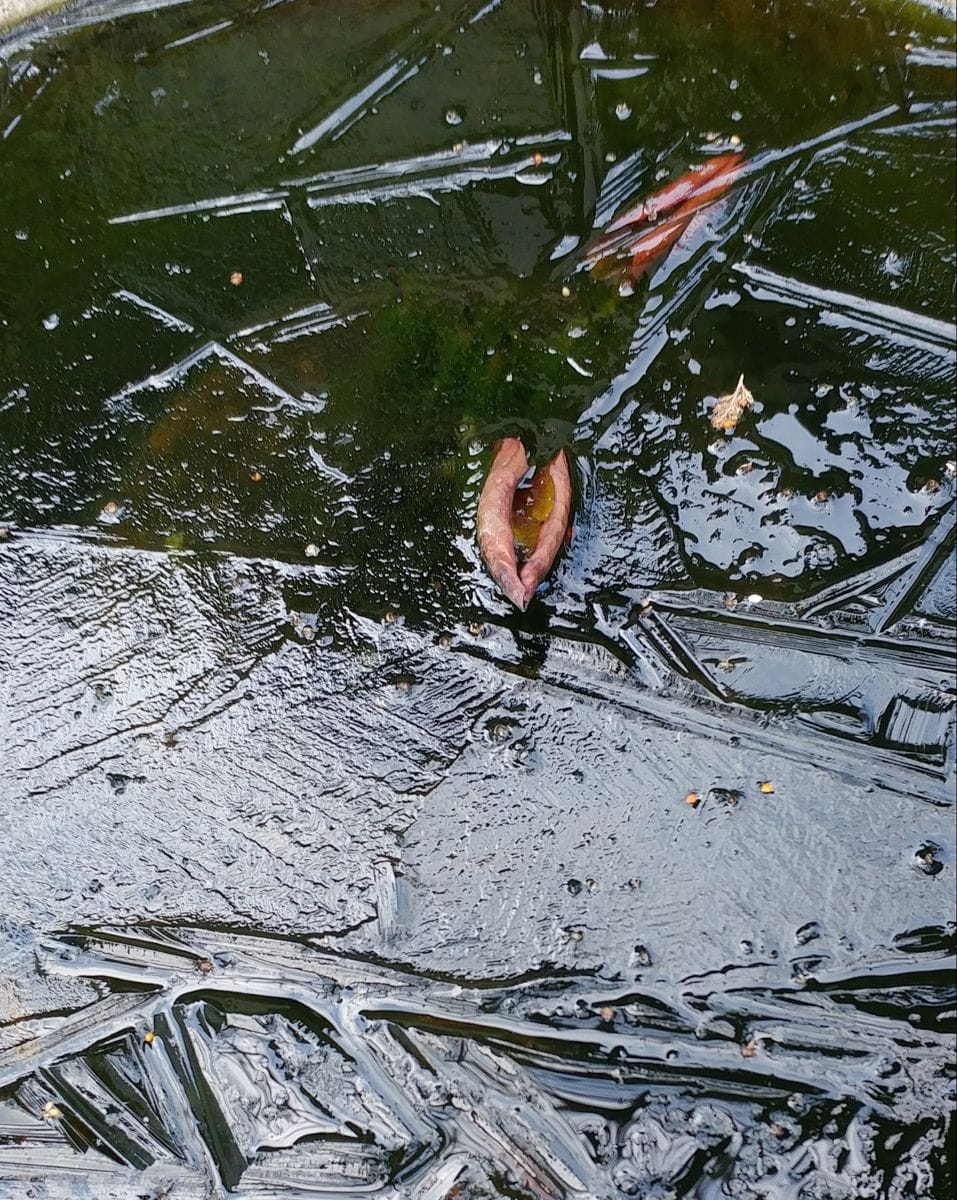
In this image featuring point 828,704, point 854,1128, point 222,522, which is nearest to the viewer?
point 854,1128

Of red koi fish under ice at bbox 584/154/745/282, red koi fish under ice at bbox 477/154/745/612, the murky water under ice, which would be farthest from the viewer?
red koi fish under ice at bbox 584/154/745/282

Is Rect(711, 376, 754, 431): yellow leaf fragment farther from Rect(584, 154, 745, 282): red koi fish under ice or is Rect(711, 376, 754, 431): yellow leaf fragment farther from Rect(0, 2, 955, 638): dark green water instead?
Rect(584, 154, 745, 282): red koi fish under ice

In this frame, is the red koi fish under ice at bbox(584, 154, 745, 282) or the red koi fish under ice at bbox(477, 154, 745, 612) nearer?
the red koi fish under ice at bbox(477, 154, 745, 612)

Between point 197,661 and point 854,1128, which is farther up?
point 197,661

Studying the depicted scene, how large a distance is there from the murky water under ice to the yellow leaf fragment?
0.03 metres

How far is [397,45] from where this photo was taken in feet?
7.52

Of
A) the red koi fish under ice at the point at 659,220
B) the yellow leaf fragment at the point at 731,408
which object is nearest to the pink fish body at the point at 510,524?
the yellow leaf fragment at the point at 731,408

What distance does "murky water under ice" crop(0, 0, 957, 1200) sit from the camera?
198 centimetres

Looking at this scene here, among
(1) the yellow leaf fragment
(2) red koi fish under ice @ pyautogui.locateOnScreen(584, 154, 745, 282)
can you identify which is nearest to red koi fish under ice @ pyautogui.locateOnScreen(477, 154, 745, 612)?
(2) red koi fish under ice @ pyautogui.locateOnScreen(584, 154, 745, 282)

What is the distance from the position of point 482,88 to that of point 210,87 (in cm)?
86

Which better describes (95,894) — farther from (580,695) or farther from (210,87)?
(210,87)

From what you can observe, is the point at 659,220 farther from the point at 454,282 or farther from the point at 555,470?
the point at 555,470

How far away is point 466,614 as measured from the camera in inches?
85.2

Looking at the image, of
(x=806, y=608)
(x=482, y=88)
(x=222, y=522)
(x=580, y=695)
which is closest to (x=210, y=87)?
(x=482, y=88)
